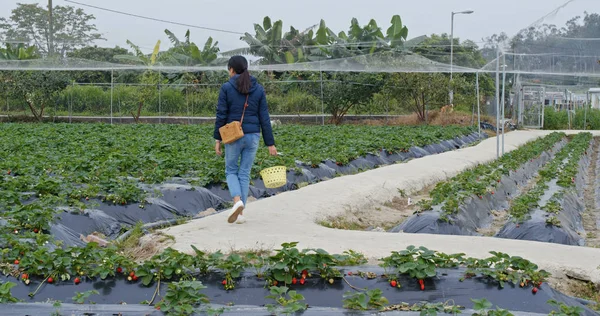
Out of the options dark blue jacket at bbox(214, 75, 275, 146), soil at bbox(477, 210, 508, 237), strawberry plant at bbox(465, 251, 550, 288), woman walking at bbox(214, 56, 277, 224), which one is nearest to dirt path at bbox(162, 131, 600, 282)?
woman walking at bbox(214, 56, 277, 224)

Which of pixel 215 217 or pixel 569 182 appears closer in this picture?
pixel 215 217

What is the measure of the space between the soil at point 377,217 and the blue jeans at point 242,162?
4.02 feet

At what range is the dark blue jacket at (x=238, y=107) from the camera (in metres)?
7.39

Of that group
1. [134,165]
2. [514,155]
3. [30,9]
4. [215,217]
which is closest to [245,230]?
[215,217]

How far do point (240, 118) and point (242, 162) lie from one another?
1.59 ft

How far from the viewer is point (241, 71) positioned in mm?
7344

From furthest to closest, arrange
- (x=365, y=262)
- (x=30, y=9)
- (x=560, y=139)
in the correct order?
(x=30, y=9), (x=560, y=139), (x=365, y=262)

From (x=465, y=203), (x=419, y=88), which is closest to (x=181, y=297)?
(x=465, y=203)

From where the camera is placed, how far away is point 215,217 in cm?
801

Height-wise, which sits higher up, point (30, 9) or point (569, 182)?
point (30, 9)

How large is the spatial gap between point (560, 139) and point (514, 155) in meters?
11.7

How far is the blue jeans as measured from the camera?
745 centimetres

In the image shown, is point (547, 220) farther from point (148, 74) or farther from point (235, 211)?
point (148, 74)

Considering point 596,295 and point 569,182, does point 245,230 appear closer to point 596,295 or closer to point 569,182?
point 596,295
